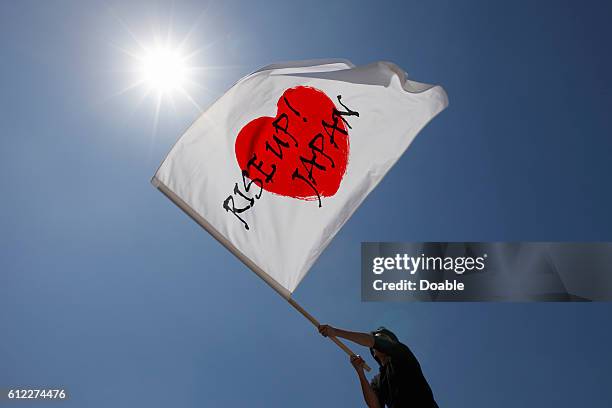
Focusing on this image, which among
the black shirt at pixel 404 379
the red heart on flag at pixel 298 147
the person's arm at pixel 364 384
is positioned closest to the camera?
the black shirt at pixel 404 379

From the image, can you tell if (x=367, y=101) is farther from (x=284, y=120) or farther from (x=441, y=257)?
(x=441, y=257)

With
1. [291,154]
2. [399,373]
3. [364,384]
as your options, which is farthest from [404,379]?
[291,154]

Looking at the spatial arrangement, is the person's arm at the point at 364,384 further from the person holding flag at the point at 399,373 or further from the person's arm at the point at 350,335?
the person's arm at the point at 350,335

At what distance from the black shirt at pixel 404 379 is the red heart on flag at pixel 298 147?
1.93 metres

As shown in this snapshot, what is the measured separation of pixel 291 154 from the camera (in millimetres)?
8320

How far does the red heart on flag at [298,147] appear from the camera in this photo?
26.9 ft

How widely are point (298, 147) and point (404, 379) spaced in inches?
115

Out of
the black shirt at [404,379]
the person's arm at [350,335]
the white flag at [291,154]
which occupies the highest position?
the white flag at [291,154]

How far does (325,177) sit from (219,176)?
1236 millimetres

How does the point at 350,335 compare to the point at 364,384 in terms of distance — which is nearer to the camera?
the point at 350,335

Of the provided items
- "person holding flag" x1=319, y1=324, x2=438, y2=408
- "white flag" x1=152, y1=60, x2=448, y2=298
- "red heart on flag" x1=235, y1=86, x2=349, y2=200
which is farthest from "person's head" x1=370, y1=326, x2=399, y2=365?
"red heart on flag" x1=235, y1=86, x2=349, y2=200

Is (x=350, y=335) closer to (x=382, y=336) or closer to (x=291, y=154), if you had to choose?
(x=382, y=336)

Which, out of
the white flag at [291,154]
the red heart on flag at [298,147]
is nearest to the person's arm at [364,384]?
the white flag at [291,154]

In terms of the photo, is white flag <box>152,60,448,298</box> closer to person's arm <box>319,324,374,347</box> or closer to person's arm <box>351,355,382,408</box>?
person's arm <box>319,324,374,347</box>
